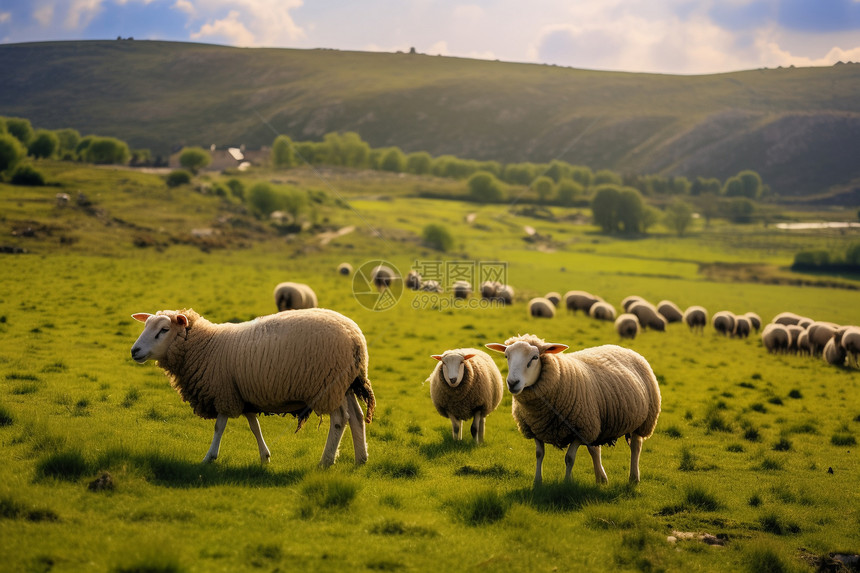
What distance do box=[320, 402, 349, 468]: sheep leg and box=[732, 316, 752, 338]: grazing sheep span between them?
27.4 metres

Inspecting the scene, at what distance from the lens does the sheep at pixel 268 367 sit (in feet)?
29.7

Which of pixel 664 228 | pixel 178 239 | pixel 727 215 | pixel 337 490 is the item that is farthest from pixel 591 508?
pixel 727 215

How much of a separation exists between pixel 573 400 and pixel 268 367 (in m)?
Answer: 4.35

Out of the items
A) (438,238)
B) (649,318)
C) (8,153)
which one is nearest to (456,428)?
(649,318)

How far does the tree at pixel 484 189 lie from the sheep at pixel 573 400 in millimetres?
100246

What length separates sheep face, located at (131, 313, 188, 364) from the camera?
9.12 meters

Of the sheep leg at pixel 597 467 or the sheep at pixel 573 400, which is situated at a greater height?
the sheep at pixel 573 400

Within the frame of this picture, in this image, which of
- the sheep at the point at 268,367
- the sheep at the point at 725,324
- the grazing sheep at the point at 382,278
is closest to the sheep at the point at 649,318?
the sheep at the point at 725,324

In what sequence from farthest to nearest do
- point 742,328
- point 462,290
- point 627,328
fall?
point 462,290
point 742,328
point 627,328

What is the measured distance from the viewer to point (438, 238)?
67.6 metres

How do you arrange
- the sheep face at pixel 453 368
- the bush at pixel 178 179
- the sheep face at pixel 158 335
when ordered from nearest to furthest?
the sheep face at pixel 158 335 → the sheep face at pixel 453 368 → the bush at pixel 178 179

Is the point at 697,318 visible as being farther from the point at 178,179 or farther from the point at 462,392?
the point at 178,179

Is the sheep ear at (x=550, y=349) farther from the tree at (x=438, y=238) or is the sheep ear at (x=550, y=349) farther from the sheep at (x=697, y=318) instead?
the tree at (x=438, y=238)

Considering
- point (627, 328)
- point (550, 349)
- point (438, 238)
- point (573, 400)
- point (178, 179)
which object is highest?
point (178, 179)
